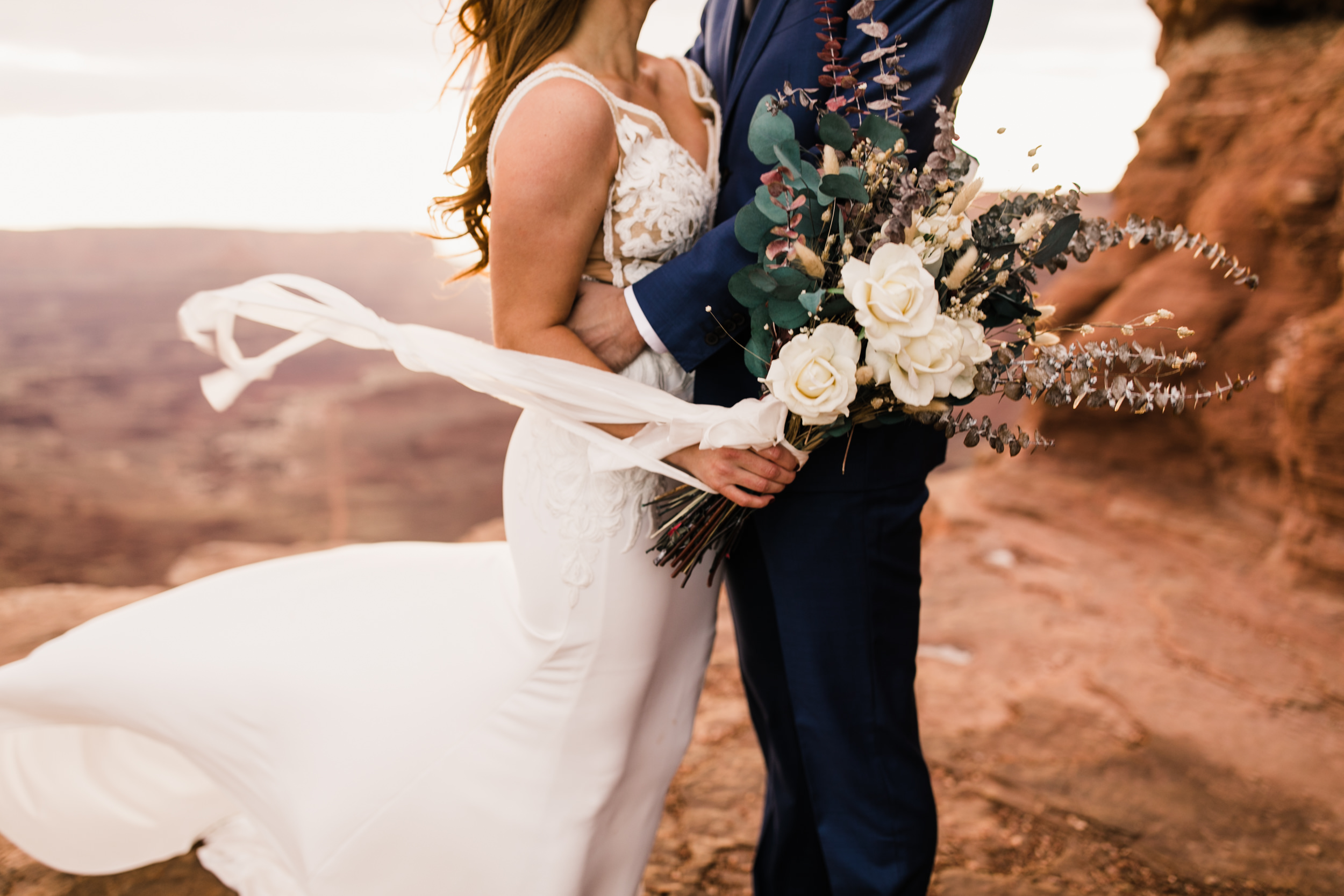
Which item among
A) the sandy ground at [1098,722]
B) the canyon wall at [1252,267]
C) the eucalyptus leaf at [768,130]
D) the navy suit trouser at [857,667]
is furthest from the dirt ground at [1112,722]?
the eucalyptus leaf at [768,130]

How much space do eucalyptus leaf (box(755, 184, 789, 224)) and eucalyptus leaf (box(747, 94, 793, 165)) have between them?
Answer: 4 centimetres

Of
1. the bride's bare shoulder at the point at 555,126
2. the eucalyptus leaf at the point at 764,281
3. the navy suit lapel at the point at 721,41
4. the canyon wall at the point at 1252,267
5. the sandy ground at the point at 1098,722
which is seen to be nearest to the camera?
the eucalyptus leaf at the point at 764,281

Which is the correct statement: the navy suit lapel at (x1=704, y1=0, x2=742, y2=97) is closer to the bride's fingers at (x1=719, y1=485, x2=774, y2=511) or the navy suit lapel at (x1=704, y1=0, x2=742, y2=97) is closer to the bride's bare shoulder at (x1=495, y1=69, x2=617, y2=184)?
the bride's bare shoulder at (x1=495, y1=69, x2=617, y2=184)

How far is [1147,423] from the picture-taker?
457cm

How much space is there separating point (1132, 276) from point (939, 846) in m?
3.61

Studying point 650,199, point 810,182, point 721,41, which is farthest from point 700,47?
point 810,182

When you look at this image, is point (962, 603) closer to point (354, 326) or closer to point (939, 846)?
point (939, 846)

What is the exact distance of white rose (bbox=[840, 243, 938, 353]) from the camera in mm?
1085

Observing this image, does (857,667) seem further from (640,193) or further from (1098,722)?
(1098,722)

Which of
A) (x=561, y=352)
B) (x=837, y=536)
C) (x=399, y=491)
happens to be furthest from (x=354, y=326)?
(x=399, y=491)

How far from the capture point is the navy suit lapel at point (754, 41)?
1.45 meters

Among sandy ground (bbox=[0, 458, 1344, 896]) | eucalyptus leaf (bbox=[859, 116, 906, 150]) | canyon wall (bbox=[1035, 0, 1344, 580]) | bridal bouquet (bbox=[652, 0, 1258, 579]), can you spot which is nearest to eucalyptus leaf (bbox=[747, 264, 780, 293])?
bridal bouquet (bbox=[652, 0, 1258, 579])

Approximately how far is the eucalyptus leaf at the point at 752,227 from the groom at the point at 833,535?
13 cm

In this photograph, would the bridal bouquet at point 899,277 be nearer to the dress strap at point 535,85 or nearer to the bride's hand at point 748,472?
the bride's hand at point 748,472
